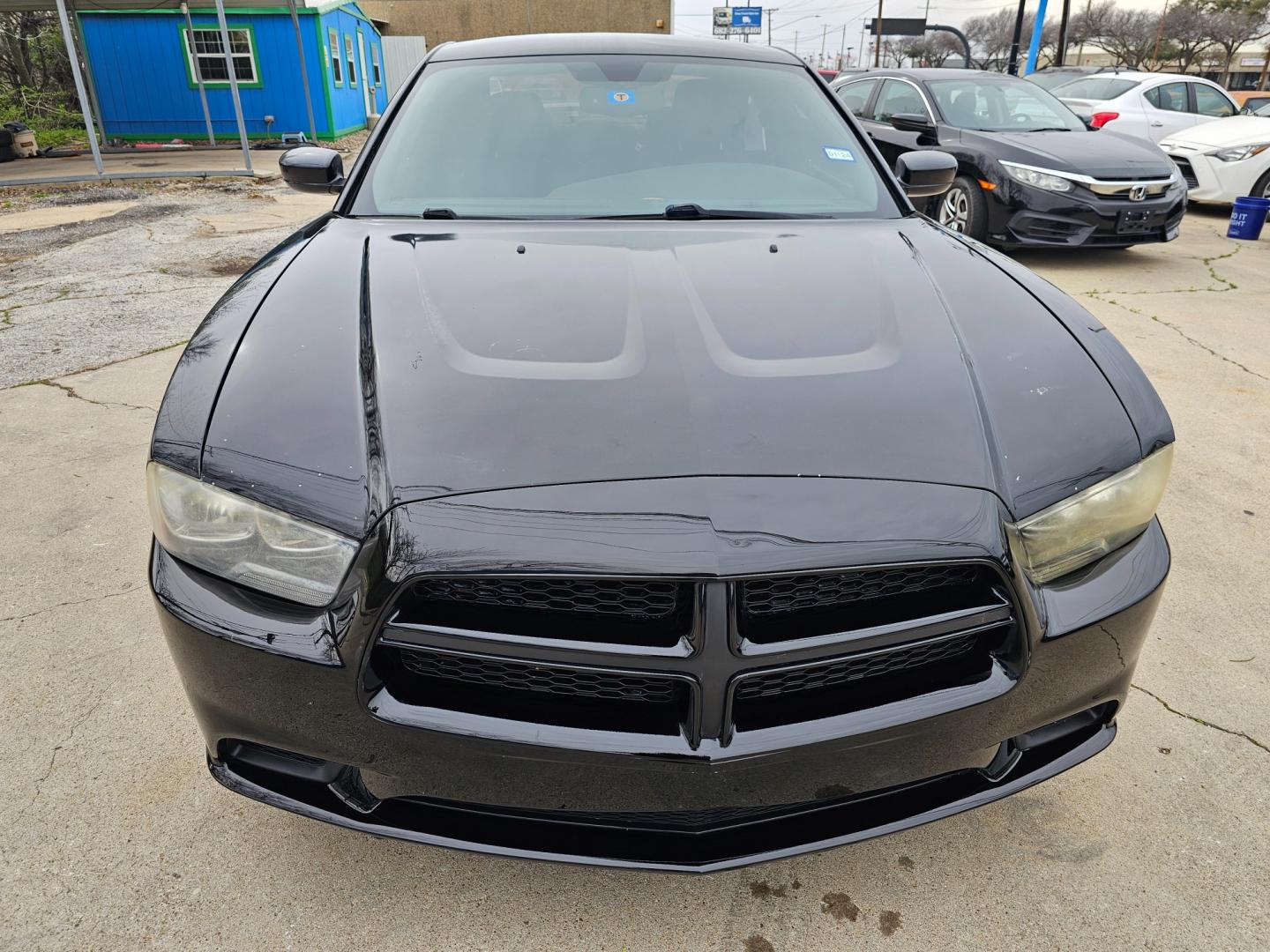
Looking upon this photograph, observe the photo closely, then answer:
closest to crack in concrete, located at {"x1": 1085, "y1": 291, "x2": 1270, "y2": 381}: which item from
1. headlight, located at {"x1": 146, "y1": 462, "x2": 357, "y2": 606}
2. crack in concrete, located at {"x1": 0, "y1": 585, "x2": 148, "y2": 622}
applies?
headlight, located at {"x1": 146, "y1": 462, "x2": 357, "y2": 606}

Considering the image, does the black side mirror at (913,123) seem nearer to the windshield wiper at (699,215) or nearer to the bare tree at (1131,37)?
the windshield wiper at (699,215)

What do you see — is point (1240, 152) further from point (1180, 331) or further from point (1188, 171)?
point (1180, 331)

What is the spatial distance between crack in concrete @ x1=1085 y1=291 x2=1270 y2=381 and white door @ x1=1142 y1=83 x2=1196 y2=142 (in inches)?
221

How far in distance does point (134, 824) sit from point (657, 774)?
1.23 metres

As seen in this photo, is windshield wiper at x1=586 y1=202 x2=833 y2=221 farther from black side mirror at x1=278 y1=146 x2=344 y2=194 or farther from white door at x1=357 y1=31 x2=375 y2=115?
white door at x1=357 y1=31 x2=375 y2=115

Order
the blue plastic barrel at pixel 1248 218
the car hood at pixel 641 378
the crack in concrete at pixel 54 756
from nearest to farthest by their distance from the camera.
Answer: the car hood at pixel 641 378 → the crack in concrete at pixel 54 756 → the blue plastic barrel at pixel 1248 218

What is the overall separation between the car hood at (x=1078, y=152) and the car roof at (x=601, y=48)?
4673 millimetres

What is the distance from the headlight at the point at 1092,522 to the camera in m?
1.39

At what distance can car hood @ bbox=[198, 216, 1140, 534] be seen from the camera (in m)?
1.36

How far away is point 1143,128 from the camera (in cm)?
1045

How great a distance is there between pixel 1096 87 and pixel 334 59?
49.7 feet

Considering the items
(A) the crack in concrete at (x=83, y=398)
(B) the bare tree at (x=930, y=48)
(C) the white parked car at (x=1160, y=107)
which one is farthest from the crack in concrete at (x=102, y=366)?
(B) the bare tree at (x=930, y=48)

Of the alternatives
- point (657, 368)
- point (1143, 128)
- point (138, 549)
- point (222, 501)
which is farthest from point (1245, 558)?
point (1143, 128)

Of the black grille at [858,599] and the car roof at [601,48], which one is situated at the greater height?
the car roof at [601,48]
